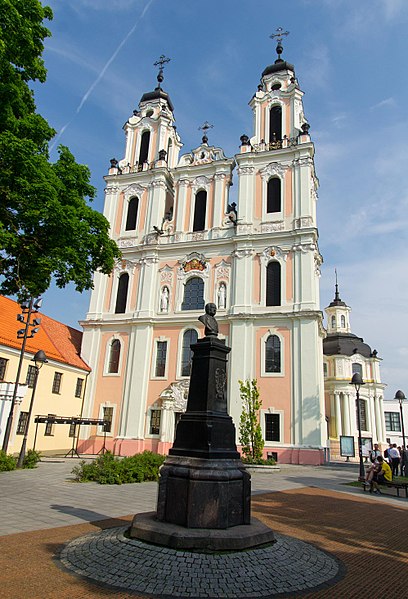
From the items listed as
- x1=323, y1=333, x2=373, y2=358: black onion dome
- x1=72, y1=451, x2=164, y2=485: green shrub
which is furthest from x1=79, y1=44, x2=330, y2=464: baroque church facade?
x1=323, y1=333, x2=373, y2=358: black onion dome

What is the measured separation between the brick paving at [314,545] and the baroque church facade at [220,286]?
1503 cm

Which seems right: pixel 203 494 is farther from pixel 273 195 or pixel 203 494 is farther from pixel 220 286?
pixel 273 195

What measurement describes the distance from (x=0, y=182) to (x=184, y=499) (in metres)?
10.9

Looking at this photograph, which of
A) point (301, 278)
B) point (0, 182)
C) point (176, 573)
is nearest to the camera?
point (176, 573)

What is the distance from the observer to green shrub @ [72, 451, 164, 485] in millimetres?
14039

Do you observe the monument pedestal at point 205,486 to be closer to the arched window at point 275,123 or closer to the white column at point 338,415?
the arched window at point 275,123

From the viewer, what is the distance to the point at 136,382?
1143 inches

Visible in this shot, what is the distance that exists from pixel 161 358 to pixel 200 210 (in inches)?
444

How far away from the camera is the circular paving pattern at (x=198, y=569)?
15.8 ft

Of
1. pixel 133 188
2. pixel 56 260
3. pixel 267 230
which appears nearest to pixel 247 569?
pixel 56 260

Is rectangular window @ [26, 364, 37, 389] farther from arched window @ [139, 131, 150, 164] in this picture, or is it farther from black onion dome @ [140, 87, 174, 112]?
black onion dome @ [140, 87, 174, 112]

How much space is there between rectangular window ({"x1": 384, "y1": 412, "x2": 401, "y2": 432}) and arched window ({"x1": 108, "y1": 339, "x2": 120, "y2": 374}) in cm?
4536

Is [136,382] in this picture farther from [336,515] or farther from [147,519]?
[147,519]

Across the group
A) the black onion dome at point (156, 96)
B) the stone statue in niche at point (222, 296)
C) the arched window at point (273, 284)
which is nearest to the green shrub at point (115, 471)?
the stone statue in niche at point (222, 296)
